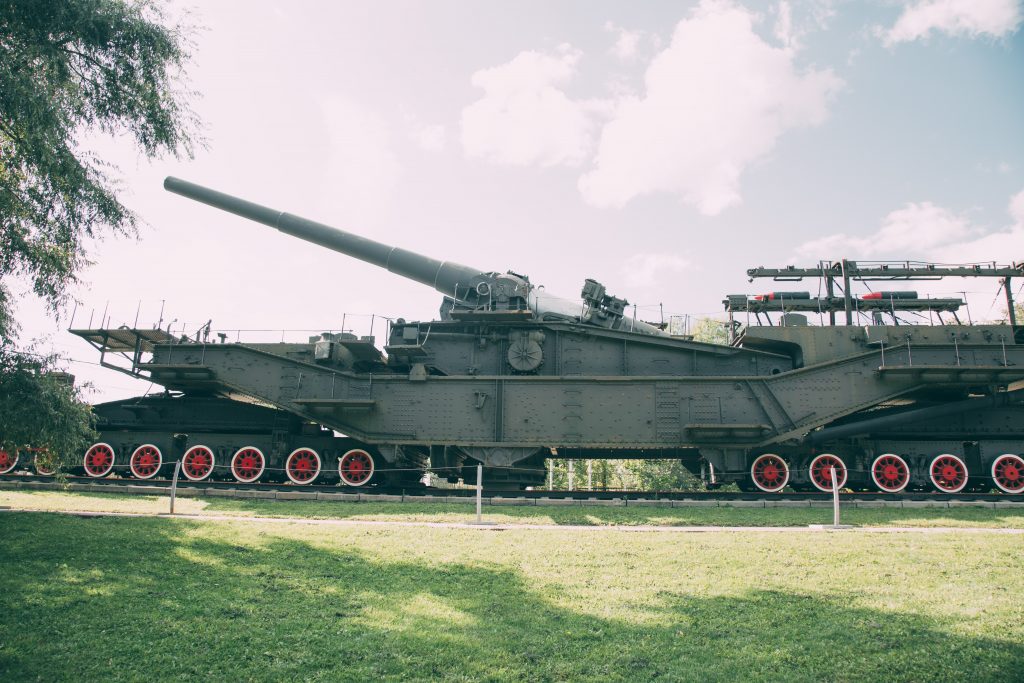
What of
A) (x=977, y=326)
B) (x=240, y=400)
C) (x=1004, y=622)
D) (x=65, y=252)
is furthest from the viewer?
(x=240, y=400)

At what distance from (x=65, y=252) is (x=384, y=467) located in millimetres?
8298

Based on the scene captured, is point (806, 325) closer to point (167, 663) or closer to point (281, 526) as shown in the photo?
point (281, 526)

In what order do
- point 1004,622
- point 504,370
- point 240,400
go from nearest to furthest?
1. point 1004,622
2. point 504,370
3. point 240,400

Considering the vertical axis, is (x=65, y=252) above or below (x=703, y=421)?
above

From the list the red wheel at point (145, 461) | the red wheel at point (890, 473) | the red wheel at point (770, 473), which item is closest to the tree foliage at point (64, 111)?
the red wheel at point (145, 461)

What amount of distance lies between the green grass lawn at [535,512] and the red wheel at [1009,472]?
2.85 metres

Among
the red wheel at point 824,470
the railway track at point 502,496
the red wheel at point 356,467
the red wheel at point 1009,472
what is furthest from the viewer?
the red wheel at point 356,467

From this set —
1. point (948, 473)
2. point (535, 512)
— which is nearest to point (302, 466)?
point (535, 512)

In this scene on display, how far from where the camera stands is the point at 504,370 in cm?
1511

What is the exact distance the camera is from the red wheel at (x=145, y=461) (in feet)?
51.8

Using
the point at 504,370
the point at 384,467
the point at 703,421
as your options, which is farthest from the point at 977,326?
the point at 384,467

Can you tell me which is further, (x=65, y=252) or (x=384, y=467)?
(x=384, y=467)

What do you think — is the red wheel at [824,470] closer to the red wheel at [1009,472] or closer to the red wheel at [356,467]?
the red wheel at [1009,472]

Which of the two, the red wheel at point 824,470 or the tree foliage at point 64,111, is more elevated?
the tree foliage at point 64,111
